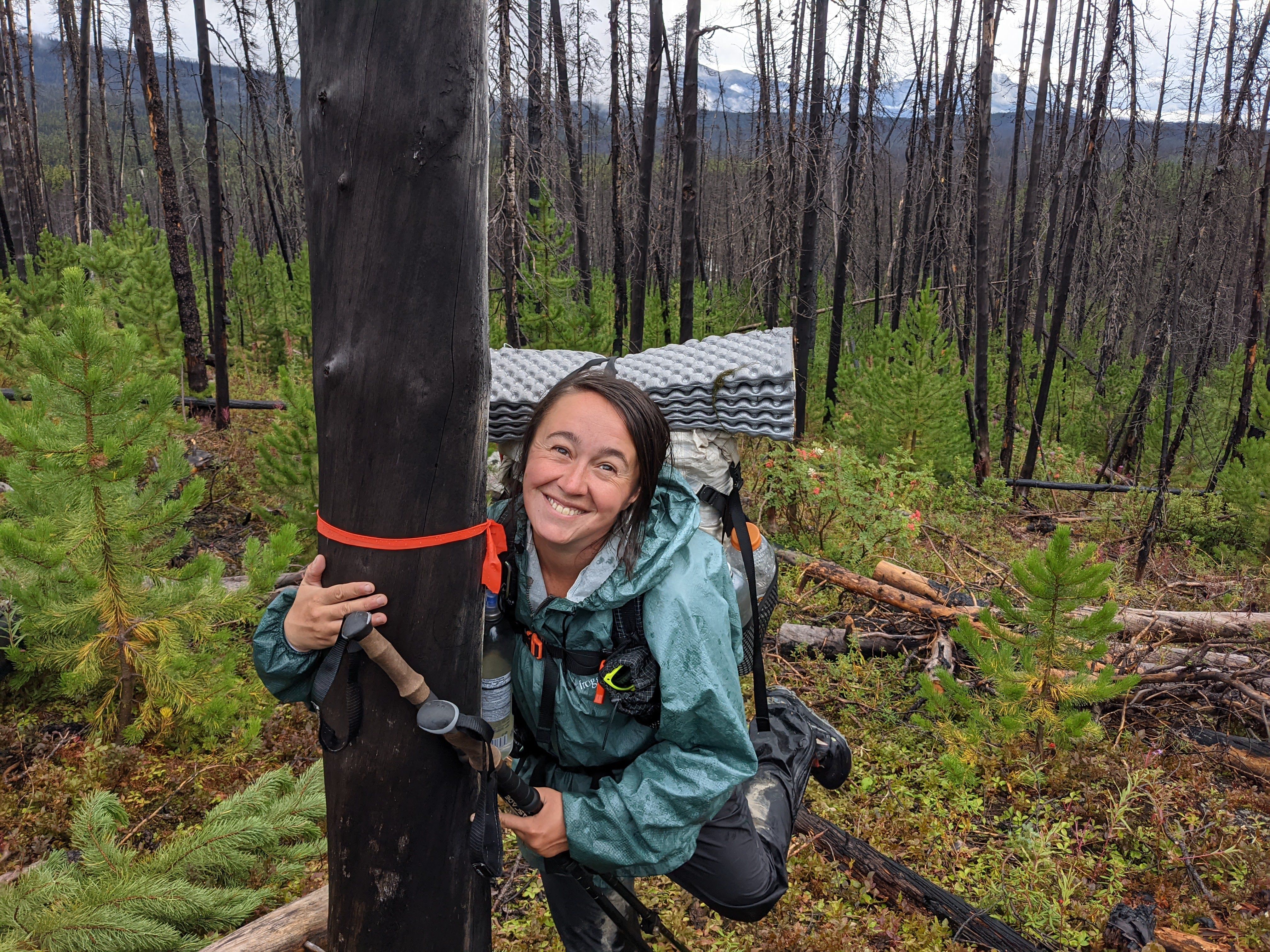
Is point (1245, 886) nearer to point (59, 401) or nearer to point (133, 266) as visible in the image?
point (59, 401)

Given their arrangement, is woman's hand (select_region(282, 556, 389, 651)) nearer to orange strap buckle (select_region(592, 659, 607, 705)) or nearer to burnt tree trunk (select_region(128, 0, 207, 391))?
orange strap buckle (select_region(592, 659, 607, 705))

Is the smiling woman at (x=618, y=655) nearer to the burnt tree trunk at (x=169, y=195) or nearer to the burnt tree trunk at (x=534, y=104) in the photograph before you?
the burnt tree trunk at (x=534, y=104)

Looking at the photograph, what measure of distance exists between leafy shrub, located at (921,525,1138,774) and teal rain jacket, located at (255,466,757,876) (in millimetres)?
2361

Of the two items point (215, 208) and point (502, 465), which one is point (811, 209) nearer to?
point (215, 208)

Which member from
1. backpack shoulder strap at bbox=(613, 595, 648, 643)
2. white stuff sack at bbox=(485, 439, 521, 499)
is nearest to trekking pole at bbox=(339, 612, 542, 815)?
backpack shoulder strap at bbox=(613, 595, 648, 643)

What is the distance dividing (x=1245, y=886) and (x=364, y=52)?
4.22 metres

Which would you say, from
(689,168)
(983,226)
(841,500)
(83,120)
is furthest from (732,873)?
(83,120)

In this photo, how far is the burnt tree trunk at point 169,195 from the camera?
7.95 m

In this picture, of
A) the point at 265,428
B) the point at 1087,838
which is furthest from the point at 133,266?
the point at 1087,838

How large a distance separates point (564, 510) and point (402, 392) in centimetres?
51

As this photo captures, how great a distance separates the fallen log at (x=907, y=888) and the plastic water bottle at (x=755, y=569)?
137cm

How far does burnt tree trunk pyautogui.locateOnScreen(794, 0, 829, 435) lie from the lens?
8.50 m

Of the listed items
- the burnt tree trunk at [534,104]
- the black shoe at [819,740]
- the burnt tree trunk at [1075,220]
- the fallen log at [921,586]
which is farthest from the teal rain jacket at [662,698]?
the burnt tree trunk at [1075,220]

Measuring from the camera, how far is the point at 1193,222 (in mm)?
6984
